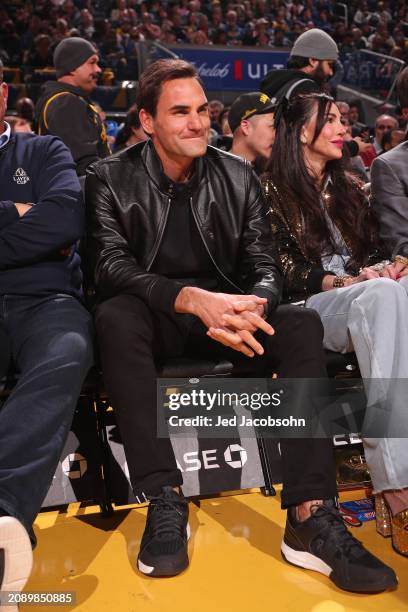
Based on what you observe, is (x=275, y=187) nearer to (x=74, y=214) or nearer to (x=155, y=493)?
(x=74, y=214)

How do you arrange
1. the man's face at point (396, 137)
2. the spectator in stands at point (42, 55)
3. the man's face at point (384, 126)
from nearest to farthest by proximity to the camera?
the man's face at point (396, 137) → the man's face at point (384, 126) → the spectator in stands at point (42, 55)

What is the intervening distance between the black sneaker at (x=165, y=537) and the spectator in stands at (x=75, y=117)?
2500 mm

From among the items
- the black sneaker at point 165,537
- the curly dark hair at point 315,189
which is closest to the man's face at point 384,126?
the curly dark hair at point 315,189

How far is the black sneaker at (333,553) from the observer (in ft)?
6.74

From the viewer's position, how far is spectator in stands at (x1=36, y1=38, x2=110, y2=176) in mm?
4273

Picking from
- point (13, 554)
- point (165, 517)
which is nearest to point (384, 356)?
point (165, 517)

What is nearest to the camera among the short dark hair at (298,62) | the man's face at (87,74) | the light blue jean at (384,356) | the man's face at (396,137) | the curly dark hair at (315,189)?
the light blue jean at (384,356)

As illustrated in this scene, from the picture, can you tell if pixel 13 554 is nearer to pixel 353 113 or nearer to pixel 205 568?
pixel 205 568

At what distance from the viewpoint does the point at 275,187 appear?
3.10 metres

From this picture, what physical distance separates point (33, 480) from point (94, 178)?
1179mm

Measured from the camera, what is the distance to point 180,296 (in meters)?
2.39

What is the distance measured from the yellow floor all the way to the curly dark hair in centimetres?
111

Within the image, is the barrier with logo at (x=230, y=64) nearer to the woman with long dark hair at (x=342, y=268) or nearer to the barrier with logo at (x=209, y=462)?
the woman with long dark hair at (x=342, y=268)

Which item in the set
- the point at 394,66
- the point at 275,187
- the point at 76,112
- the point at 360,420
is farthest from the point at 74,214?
the point at 394,66
